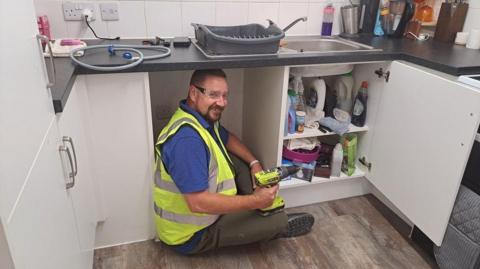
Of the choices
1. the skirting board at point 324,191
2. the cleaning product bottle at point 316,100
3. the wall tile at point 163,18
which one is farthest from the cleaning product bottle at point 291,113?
the wall tile at point 163,18

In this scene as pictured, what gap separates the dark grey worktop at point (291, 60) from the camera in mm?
1291

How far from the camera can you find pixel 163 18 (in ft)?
6.06

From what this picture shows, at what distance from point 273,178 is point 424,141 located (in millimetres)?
644

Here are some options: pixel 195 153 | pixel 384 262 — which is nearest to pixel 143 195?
pixel 195 153

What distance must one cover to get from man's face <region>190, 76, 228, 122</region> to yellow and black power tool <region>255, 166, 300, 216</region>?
32cm

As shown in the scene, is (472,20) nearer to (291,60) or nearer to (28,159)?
(291,60)

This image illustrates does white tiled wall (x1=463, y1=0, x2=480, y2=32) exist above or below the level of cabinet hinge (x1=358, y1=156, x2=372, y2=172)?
above

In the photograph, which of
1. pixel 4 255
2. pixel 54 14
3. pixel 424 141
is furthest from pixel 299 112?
pixel 4 255

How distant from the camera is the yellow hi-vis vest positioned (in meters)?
1.43

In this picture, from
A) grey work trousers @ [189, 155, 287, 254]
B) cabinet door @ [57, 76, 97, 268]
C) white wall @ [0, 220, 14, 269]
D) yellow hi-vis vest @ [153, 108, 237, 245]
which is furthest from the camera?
grey work trousers @ [189, 155, 287, 254]

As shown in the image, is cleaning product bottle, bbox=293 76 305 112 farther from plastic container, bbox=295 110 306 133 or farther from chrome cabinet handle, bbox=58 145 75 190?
chrome cabinet handle, bbox=58 145 75 190

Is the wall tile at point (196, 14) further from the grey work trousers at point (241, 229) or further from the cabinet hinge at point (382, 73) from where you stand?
the grey work trousers at point (241, 229)

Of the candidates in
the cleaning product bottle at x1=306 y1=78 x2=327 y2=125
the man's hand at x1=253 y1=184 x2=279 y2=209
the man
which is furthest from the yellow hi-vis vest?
the cleaning product bottle at x1=306 y1=78 x2=327 y2=125

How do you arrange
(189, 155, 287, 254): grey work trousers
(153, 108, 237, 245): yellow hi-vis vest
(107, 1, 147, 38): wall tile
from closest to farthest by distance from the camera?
(153, 108, 237, 245): yellow hi-vis vest
(189, 155, 287, 254): grey work trousers
(107, 1, 147, 38): wall tile
